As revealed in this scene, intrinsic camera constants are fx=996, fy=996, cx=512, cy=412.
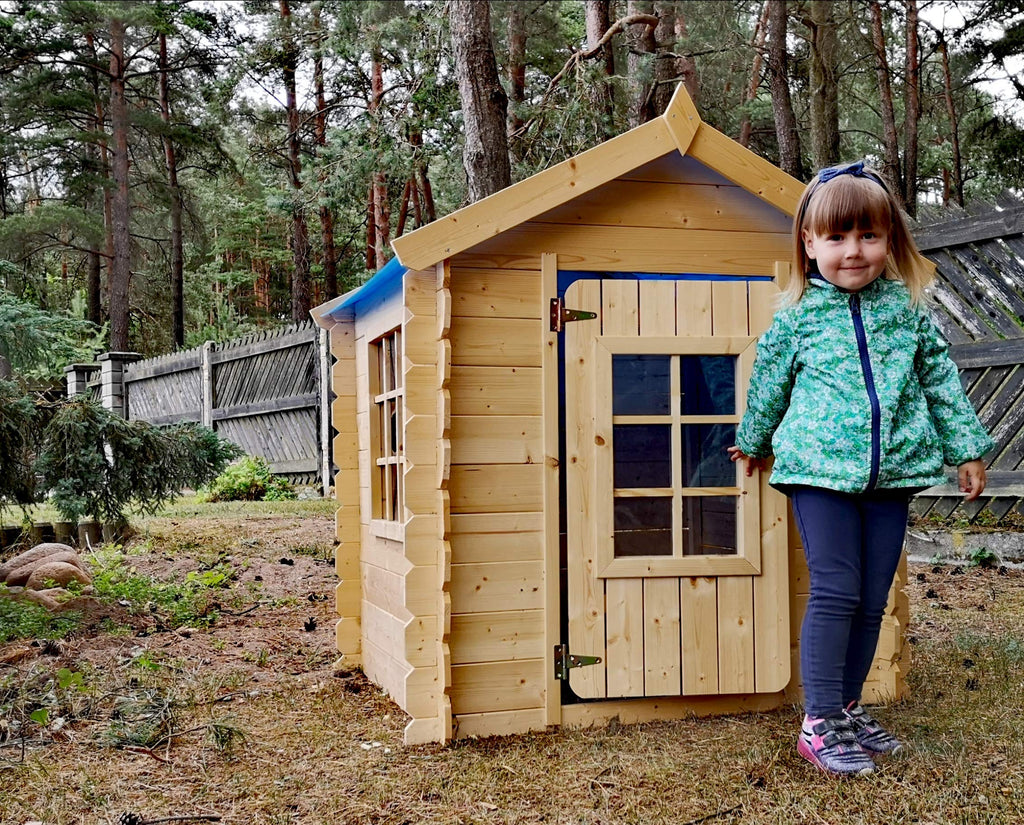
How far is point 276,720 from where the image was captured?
391 cm

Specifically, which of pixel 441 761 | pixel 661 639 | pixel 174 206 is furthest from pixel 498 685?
pixel 174 206

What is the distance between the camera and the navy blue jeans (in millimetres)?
3062

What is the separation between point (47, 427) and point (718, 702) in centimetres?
362

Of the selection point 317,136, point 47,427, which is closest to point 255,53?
point 317,136

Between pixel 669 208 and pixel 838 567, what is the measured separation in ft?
4.88

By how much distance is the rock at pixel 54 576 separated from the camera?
5.66m

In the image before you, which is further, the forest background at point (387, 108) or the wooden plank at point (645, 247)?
the forest background at point (387, 108)

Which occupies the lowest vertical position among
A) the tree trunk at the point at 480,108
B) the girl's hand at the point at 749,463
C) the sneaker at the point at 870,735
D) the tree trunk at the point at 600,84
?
the sneaker at the point at 870,735

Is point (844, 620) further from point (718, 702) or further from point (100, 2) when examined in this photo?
point (100, 2)

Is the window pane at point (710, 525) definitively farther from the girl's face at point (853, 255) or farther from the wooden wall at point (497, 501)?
the girl's face at point (853, 255)

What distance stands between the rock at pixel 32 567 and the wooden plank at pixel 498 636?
3.32m

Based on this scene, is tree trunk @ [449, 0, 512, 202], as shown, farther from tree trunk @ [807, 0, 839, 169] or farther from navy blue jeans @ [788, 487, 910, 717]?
navy blue jeans @ [788, 487, 910, 717]

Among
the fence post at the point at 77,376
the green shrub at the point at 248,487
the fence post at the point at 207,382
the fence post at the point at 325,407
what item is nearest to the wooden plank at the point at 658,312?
the fence post at the point at 325,407

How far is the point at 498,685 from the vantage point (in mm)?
3592
